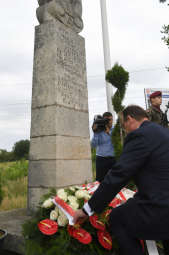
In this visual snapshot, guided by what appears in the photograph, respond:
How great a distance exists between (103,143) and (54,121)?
0.96 metres

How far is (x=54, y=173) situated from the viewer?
386 centimetres

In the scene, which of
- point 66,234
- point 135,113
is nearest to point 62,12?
point 135,113

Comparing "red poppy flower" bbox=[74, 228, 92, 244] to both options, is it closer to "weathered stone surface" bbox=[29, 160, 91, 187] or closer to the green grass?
"weathered stone surface" bbox=[29, 160, 91, 187]

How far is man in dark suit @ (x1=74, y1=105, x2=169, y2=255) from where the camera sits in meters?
1.53

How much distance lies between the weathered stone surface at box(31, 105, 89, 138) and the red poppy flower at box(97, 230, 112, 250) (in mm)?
2227

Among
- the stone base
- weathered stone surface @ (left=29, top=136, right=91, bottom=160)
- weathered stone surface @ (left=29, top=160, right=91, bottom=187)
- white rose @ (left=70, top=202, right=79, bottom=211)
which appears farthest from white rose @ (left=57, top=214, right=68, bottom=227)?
weathered stone surface @ (left=29, top=136, right=91, bottom=160)

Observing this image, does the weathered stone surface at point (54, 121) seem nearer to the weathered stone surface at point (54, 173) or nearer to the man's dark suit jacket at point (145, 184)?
the weathered stone surface at point (54, 173)

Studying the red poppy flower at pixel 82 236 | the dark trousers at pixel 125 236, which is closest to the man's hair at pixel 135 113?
the dark trousers at pixel 125 236

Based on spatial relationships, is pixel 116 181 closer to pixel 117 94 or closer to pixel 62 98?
pixel 117 94

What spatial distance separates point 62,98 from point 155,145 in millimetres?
2890

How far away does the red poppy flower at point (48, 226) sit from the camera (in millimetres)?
1982

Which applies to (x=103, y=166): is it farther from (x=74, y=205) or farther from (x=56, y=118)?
(x=74, y=205)

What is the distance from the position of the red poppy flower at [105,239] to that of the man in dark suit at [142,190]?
1.12 feet

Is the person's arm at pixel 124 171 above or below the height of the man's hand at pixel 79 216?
above
